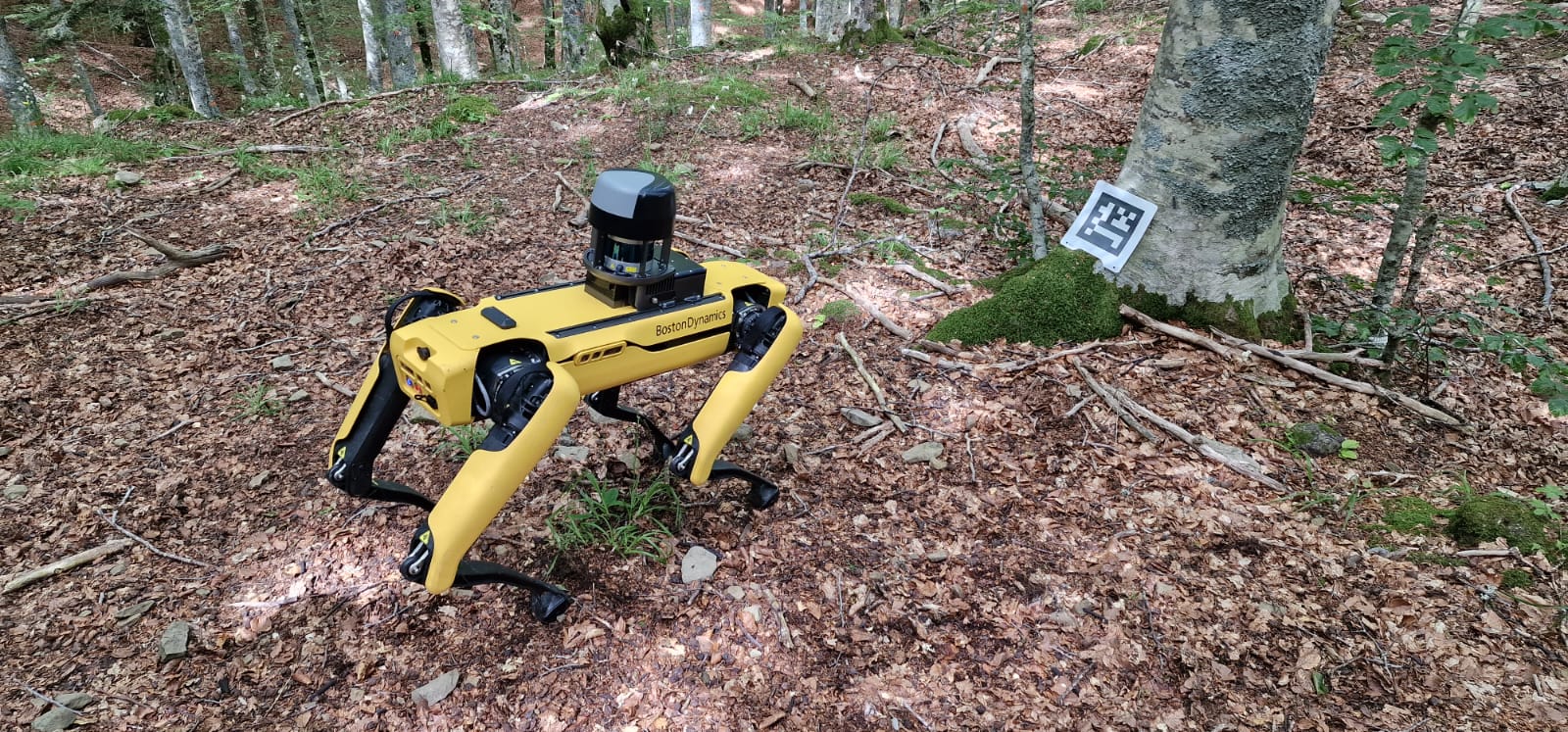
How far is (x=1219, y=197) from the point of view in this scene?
4121 millimetres

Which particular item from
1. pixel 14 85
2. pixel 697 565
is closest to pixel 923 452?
pixel 697 565

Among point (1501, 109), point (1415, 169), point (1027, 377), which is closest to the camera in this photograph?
point (1415, 169)

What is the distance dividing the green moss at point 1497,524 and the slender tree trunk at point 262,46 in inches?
922

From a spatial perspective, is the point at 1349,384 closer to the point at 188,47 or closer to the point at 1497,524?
the point at 1497,524

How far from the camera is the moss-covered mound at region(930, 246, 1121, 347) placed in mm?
4535

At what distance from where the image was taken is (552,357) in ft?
7.58

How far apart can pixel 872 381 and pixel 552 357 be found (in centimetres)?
242

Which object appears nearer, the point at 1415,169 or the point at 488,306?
the point at 488,306

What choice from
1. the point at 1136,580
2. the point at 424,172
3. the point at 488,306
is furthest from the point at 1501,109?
the point at 424,172

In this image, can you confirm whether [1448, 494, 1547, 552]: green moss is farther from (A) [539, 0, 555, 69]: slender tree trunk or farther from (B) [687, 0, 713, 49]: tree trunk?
(A) [539, 0, 555, 69]: slender tree trunk

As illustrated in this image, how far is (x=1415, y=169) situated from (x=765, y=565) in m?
4.08

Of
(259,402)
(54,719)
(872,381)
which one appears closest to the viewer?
(54,719)

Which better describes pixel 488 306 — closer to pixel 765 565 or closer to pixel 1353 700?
pixel 765 565

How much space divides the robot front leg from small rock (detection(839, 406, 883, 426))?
6.86 feet
